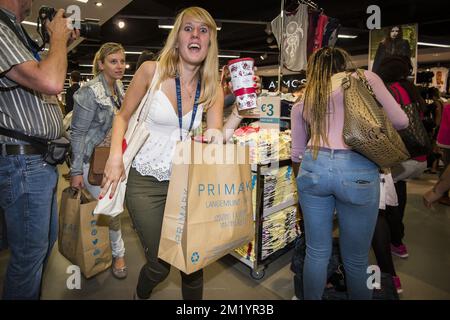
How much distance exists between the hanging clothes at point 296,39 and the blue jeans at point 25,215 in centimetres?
230

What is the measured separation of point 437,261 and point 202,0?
7754mm

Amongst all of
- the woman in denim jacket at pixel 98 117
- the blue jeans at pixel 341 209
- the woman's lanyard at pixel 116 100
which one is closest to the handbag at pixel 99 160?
the woman in denim jacket at pixel 98 117

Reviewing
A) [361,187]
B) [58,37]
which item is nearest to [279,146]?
[361,187]

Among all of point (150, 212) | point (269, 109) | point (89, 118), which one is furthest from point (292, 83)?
point (150, 212)

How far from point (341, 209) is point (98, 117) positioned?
1.72 metres

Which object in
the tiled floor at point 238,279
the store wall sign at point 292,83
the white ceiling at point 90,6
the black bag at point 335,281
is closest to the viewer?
the black bag at point 335,281

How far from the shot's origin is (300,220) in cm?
276

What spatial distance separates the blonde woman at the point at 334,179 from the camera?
1.45 meters

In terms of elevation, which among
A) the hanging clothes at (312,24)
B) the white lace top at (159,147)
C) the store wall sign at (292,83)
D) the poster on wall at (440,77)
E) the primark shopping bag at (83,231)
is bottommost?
the primark shopping bag at (83,231)

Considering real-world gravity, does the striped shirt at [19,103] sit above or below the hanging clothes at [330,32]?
below

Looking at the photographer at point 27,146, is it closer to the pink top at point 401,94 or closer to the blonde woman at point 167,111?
the blonde woman at point 167,111

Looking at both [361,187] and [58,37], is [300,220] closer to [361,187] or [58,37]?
[361,187]

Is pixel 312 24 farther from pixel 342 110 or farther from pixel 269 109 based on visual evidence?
pixel 342 110

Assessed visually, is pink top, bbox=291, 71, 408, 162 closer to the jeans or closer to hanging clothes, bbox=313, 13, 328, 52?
hanging clothes, bbox=313, 13, 328, 52
